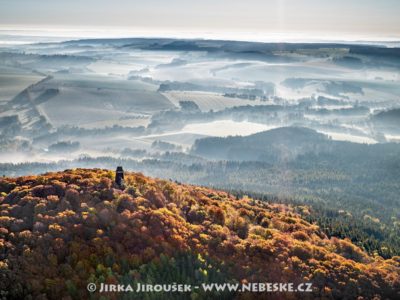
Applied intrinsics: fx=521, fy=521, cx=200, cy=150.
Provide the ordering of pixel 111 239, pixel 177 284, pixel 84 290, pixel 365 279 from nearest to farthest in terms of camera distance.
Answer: pixel 84 290 → pixel 177 284 → pixel 111 239 → pixel 365 279

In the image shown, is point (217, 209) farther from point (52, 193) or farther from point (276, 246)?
point (52, 193)

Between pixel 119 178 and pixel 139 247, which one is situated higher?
pixel 119 178

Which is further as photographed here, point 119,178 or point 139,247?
point 119,178

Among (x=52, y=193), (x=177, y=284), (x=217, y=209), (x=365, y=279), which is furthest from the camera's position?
(x=217, y=209)

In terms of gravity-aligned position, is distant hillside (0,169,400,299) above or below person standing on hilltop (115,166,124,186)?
below

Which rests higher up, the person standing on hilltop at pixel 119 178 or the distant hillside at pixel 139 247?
the person standing on hilltop at pixel 119 178

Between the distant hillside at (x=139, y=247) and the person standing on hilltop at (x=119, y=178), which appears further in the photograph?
the person standing on hilltop at (x=119, y=178)

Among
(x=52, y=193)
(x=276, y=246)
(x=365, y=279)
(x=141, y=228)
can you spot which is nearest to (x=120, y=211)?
(x=141, y=228)

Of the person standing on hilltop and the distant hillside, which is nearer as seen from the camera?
the distant hillside
